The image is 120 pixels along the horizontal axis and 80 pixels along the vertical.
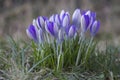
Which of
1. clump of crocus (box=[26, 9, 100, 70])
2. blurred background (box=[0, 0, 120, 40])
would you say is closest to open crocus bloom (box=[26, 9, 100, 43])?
clump of crocus (box=[26, 9, 100, 70])

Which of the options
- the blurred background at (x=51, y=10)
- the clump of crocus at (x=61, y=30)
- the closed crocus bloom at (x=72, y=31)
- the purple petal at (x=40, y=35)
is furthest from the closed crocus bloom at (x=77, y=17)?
the blurred background at (x=51, y=10)

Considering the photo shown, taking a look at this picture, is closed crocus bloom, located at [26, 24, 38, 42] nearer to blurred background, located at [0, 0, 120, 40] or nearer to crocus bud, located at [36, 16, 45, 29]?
crocus bud, located at [36, 16, 45, 29]

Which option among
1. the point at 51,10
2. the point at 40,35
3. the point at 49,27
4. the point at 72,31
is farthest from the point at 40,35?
the point at 51,10

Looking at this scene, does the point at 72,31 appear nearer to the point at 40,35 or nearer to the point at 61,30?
the point at 61,30

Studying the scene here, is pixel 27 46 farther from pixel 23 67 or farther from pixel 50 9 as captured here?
pixel 50 9

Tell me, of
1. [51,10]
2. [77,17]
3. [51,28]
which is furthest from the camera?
[51,10]
